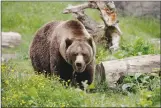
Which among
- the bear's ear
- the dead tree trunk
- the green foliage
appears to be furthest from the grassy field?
the bear's ear

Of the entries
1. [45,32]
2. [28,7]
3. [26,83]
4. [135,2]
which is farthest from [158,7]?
[26,83]

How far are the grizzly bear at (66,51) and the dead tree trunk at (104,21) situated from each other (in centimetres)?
232

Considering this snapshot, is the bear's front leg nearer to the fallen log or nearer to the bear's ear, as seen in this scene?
the bear's ear

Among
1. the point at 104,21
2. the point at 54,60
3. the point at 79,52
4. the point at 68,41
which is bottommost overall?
the point at 54,60

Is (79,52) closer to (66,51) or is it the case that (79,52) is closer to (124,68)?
(66,51)

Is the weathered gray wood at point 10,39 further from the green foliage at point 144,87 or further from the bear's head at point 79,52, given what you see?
the green foliage at point 144,87

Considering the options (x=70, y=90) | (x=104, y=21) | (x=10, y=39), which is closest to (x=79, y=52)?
(x=70, y=90)

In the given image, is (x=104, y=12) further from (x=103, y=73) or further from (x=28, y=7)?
(x=28, y=7)

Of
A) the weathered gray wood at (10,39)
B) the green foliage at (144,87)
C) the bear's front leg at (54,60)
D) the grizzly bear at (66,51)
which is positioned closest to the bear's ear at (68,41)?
the grizzly bear at (66,51)

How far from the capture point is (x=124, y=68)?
911 cm

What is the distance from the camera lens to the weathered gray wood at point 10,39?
15.7 metres

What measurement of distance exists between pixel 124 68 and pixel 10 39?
7.41 metres

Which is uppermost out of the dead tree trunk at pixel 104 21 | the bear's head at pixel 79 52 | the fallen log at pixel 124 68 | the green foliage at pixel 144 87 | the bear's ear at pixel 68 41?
the dead tree trunk at pixel 104 21

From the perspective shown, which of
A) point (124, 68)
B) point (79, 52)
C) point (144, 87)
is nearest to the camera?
point (144, 87)
